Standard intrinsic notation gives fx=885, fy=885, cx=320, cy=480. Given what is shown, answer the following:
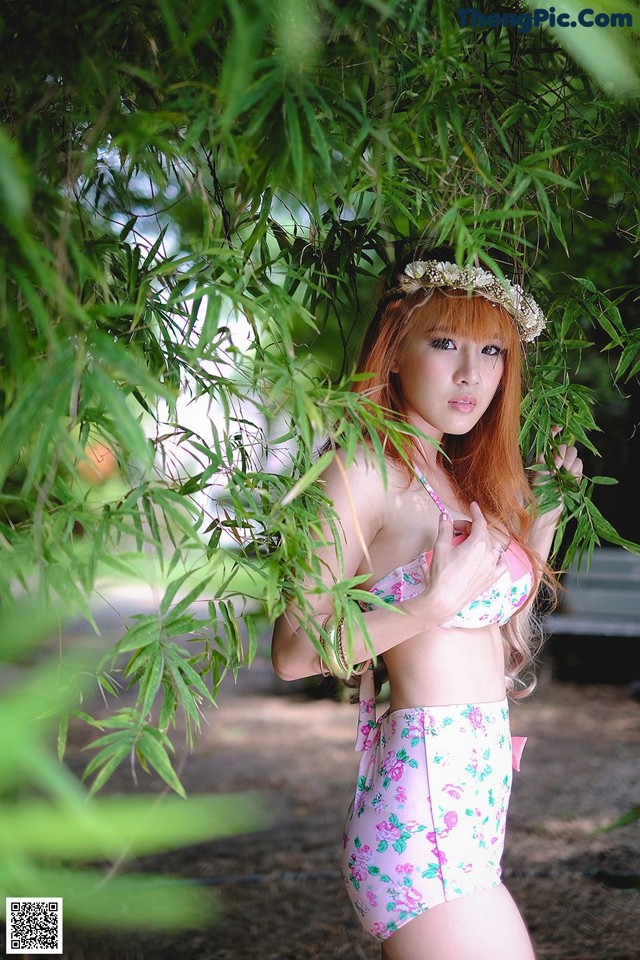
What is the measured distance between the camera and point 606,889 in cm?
290

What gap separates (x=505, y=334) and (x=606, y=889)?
2267 millimetres

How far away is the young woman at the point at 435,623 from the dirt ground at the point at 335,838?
1.71ft

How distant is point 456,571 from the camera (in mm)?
1208

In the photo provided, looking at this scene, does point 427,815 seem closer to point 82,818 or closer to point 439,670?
point 439,670

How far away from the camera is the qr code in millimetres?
1503

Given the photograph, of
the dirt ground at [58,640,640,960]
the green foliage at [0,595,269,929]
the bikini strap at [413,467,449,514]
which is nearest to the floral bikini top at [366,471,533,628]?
the bikini strap at [413,467,449,514]

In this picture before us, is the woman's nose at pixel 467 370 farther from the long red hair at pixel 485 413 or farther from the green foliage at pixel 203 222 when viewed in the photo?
the green foliage at pixel 203 222

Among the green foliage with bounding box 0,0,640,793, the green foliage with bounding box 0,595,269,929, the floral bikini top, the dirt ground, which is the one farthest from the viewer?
the dirt ground

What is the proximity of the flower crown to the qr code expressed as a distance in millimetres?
1178

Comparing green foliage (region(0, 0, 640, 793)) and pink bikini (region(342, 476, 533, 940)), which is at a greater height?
green foliage (region(0, 0, 640, 793))

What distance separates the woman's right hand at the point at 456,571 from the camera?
1.20 m

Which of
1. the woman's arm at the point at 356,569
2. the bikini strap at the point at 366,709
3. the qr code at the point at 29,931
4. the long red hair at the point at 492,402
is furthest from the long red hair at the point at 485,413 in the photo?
the qr code at the point at 29,931

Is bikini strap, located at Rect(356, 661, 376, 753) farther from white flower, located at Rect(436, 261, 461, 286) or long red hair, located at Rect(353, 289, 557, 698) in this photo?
white flower, located at Rect(436, 261, 461, 286)

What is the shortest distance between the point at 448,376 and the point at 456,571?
322 mm
